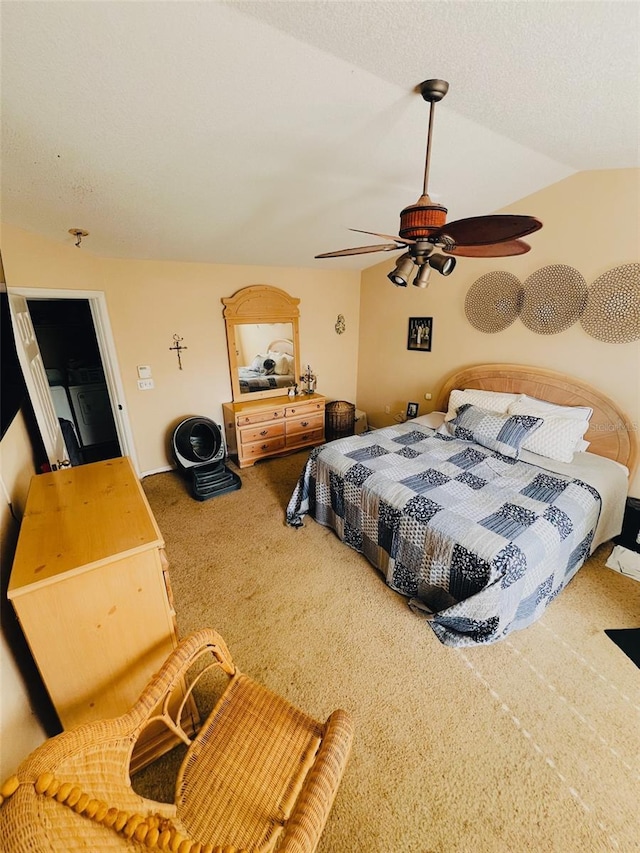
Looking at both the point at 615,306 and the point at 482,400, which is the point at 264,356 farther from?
the point at 615,306

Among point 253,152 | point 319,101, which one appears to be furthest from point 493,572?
point 253,152

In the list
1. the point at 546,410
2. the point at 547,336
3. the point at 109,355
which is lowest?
the point at 546,410

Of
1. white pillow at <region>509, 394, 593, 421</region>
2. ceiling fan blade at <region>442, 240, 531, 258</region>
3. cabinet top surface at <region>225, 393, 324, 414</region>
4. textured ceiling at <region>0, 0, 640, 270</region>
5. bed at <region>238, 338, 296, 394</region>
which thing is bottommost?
cabinet top surface at <region>225, 393, 324, 414</region>

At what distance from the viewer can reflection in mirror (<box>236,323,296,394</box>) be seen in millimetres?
4027

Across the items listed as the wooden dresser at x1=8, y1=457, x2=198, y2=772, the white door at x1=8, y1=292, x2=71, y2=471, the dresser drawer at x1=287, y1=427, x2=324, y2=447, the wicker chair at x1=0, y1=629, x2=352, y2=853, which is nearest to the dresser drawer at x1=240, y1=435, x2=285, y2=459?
the dresser drawer at x1=287, y1=427, x2=324, y2=447

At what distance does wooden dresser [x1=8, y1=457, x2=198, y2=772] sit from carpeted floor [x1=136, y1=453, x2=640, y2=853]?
0.49 m

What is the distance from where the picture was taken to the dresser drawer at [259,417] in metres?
3.73

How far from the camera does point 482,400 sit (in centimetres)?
321

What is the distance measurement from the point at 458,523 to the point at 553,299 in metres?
2.23

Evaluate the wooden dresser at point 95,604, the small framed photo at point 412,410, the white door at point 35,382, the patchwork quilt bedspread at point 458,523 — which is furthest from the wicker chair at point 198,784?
the small framed photo at point 412,410

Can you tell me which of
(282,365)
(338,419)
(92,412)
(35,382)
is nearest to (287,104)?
(35,382)

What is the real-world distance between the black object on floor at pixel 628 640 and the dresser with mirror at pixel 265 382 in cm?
320

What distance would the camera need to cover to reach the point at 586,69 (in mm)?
1399

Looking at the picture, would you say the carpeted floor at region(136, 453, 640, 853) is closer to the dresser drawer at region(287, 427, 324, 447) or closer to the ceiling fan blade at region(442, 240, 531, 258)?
the dresser drawer at region(287, 427, 324, 447)
